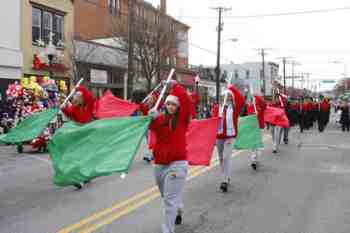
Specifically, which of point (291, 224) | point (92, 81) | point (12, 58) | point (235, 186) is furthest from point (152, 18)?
point (291, 224)

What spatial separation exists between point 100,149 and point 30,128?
4010 millimetres

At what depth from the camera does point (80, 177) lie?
5.60 metres

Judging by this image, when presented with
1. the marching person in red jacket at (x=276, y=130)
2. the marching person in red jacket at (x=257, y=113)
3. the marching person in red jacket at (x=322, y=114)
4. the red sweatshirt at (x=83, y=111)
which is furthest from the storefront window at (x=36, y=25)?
the marching person in red jacket at (x=257, y=113)

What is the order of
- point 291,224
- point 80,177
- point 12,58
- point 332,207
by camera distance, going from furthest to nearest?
point 12,58, point 332,207, point 291,224, point 80,177

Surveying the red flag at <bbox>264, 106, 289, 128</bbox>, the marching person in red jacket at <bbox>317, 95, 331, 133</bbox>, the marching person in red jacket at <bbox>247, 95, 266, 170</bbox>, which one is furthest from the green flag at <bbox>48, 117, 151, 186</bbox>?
the marching person in red jacket at <bbox>317, 95, 331, 133</bbox>

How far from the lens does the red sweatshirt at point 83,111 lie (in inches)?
354

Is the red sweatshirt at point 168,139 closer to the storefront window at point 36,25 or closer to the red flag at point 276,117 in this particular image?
the red flag at point 276,117

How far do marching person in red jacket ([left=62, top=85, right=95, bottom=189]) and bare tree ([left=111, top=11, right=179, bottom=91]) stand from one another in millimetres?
19301

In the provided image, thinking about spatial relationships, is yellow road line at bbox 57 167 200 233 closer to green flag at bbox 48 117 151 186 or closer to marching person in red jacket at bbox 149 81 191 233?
green flag at bbox 48 117 151 186

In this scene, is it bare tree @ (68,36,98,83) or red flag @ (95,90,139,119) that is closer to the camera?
red flag @ (95,90,139,119)

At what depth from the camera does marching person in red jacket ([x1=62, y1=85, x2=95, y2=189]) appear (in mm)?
9008

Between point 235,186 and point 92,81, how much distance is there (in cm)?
2274

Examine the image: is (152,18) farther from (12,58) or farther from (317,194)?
(317,194)

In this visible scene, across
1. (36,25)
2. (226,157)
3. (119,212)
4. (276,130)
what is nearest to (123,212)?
(119,212)
